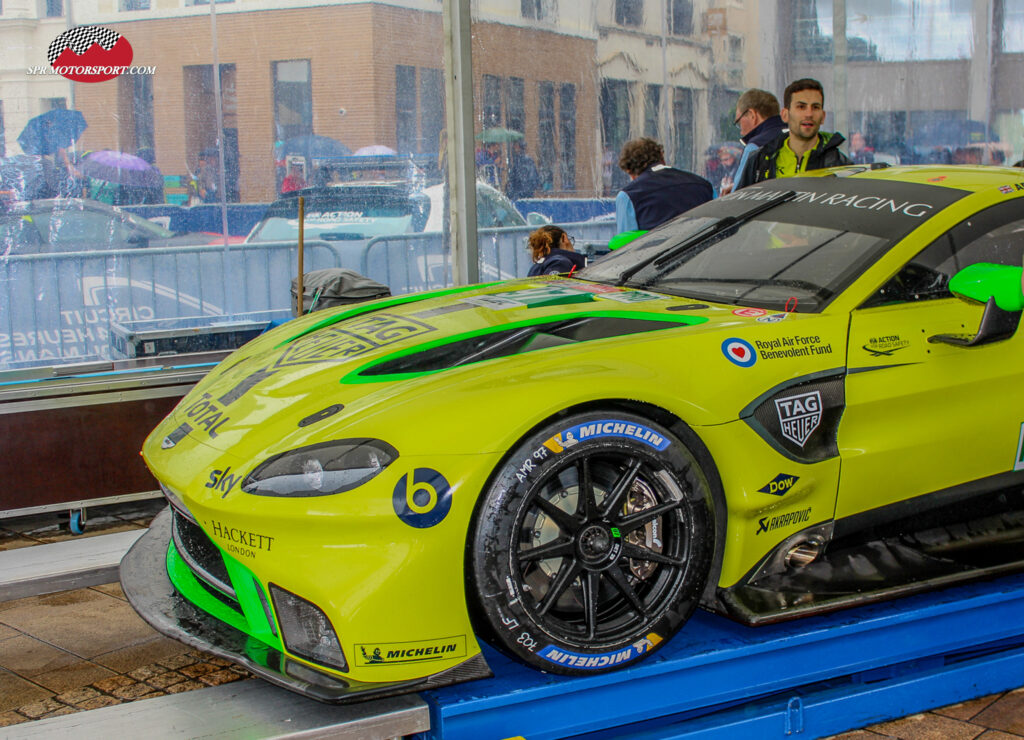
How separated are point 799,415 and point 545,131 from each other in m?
4.05

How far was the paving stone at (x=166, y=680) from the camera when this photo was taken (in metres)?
3.20

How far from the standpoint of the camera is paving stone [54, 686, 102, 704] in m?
3.08

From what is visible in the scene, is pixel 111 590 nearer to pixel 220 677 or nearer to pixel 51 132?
pixel 220 677

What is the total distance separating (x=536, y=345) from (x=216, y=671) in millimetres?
1586

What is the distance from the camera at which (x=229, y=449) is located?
2439mm

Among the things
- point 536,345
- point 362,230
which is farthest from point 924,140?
point 536,345

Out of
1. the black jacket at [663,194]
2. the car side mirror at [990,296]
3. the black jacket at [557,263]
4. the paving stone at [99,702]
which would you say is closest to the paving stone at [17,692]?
the paving stone at [99,702]

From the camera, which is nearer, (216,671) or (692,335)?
(692,335)

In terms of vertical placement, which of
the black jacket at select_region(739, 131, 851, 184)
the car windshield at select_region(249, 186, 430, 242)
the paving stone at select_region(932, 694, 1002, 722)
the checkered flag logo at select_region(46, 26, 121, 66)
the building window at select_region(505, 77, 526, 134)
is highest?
the checkered flag logo at select_region(46, 26, 121, 66)

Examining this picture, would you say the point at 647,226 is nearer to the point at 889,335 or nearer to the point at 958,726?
the point at 889,335

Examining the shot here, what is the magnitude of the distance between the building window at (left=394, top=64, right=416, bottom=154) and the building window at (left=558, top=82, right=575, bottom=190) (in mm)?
1094

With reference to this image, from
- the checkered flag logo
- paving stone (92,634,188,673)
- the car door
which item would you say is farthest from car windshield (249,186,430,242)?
the car door

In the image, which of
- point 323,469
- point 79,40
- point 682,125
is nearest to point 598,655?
point 323,469

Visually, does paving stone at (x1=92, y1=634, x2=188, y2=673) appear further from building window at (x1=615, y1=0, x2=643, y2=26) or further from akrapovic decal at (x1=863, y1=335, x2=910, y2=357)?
building window at (x1=615, y1=0, x2=643, y2=26)
